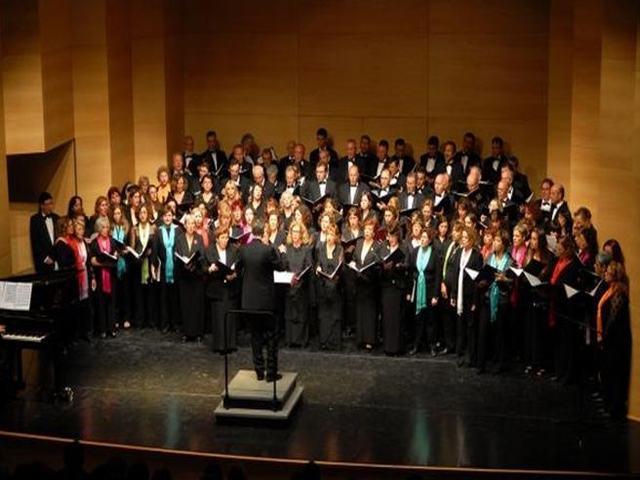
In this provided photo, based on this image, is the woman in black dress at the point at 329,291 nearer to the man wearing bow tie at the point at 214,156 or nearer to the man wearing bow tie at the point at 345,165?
the man wearing bow tie at the point at 345,165

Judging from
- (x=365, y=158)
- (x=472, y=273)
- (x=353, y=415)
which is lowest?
(x=353, y=415)

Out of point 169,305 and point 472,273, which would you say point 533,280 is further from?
point 169,305

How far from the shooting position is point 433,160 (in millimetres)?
15711

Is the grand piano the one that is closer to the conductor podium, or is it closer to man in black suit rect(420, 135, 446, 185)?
the conductor podium

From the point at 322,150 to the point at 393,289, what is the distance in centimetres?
400

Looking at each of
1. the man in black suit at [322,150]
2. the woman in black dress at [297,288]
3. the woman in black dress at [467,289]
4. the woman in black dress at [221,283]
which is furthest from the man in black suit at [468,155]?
the woman in black dress at [221,283]

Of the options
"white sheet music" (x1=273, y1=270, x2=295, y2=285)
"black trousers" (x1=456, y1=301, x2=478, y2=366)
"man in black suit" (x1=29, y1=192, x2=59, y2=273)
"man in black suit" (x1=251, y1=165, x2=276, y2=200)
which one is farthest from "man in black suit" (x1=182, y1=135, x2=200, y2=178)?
"black trousers" (x1=456, y1=301, x2=478, y2=366)

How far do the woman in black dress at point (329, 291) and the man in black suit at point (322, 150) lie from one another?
11.5 ft

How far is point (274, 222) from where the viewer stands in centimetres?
1283

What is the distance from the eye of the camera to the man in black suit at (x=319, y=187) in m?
14.8

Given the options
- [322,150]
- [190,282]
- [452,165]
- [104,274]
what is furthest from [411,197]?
[104,274]

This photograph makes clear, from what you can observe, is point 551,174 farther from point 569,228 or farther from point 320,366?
point 320,366

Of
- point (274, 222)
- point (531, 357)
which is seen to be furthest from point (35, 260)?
point (531, 357)

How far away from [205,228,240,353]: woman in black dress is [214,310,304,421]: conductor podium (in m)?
1.70
